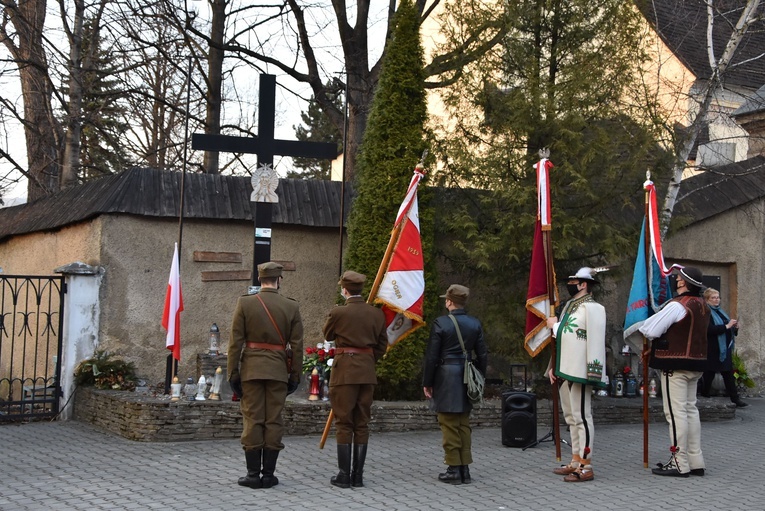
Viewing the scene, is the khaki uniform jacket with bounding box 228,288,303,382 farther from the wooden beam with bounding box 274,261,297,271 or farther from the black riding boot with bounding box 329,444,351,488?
the wooden beam with bounding box 274,261,297,271

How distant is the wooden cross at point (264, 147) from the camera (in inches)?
489

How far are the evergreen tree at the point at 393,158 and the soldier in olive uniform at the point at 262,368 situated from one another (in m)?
3.75

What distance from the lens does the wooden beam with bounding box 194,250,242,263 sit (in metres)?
12.9

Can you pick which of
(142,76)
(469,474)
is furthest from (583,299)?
(142,76)

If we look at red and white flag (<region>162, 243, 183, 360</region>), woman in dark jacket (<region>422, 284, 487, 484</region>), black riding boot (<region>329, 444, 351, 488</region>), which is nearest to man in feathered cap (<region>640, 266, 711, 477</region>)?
woman in dark jacket (<region>422, 284, 487, 484</region>)

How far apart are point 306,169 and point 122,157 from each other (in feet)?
80.1

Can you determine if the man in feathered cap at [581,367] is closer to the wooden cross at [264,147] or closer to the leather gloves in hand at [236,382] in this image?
the leather gloves in hand at [236,382]

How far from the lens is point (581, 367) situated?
343 inches

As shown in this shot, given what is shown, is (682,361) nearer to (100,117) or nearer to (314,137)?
(100,117)

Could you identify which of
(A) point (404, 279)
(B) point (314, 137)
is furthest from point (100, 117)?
(B) point (314, 137)

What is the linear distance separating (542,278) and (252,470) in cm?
342

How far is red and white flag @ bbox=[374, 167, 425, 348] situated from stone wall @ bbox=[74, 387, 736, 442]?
1.85m

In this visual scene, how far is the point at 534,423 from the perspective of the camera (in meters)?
10.5

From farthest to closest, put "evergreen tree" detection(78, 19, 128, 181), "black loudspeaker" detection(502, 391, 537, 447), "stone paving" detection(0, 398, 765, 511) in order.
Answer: "evergreen tree" detection(78, 19, 128, 181), "black loudspeaker" detection(502, 391, 537, 447), "stone paving" detection(0, 398, 765, 511)
